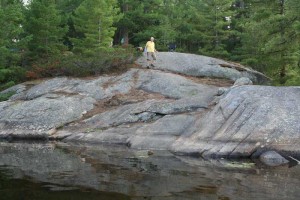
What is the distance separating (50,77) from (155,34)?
11.7 metres

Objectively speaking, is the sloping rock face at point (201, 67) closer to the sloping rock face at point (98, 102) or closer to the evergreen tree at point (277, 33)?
the evergreen tree at point (277, 33)

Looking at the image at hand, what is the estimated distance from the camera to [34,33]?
30.5 meters

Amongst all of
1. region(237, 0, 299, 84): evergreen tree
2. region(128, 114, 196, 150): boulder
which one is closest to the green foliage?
region(237, 0, 299, 84): evergreen tree

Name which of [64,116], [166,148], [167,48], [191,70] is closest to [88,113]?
[64,116]

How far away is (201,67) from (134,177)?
661 inches

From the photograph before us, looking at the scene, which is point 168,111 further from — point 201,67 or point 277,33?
point 277,33

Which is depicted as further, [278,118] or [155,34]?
[155,34]

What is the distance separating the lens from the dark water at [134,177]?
9.18m

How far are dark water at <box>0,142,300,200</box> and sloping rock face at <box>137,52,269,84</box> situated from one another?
11.5m

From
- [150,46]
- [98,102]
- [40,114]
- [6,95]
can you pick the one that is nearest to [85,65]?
[98,102]

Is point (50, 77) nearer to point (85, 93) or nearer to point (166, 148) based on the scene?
point (85, 93)

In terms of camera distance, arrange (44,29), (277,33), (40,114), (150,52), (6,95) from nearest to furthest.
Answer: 1. (40,114)
2. (277,33)
3. (6,95)
4. (150,52)
5. (44,29)

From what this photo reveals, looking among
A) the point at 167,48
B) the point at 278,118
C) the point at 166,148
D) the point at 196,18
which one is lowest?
the point at 166,148

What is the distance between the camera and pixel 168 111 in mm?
19391
